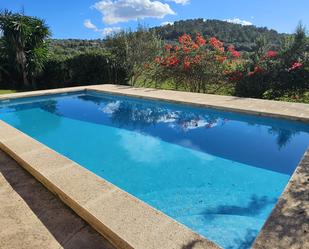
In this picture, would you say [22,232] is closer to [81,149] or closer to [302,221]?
[302,221]

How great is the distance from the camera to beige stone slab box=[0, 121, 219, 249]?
2.47 meters

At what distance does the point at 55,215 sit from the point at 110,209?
2.16 ft

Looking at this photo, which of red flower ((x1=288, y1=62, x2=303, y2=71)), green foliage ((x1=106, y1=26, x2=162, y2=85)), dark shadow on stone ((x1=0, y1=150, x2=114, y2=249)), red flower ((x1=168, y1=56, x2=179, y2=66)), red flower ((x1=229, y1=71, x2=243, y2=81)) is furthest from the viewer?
green foliage ((x1=106, y1=26, x2=162, y2=85))

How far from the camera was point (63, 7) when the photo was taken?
16047mm

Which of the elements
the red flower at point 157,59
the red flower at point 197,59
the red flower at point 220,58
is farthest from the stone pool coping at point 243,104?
the red flower at point 157,59

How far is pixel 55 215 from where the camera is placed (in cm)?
308

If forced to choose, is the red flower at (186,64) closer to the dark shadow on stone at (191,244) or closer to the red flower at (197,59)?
the red flower at (197,59)

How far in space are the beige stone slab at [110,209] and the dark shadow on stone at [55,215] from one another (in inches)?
3.0

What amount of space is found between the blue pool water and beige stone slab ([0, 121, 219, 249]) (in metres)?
1.07

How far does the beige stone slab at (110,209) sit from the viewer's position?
8.09 ft

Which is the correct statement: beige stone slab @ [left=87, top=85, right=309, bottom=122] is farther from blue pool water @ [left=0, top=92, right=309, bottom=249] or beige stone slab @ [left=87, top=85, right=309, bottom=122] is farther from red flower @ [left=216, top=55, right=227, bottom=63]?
red flower @ [left=216, top=55, right=227, bottom=63]

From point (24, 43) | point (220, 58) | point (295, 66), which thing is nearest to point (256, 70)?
point (295, 66)

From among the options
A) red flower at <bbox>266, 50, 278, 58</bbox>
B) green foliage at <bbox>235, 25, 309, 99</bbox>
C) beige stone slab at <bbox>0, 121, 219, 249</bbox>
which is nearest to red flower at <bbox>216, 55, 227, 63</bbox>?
green foliage at <bbox>235, 25, 309, 99</bbox>

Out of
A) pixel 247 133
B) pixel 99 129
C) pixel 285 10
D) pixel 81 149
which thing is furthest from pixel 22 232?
pixel 285 10
